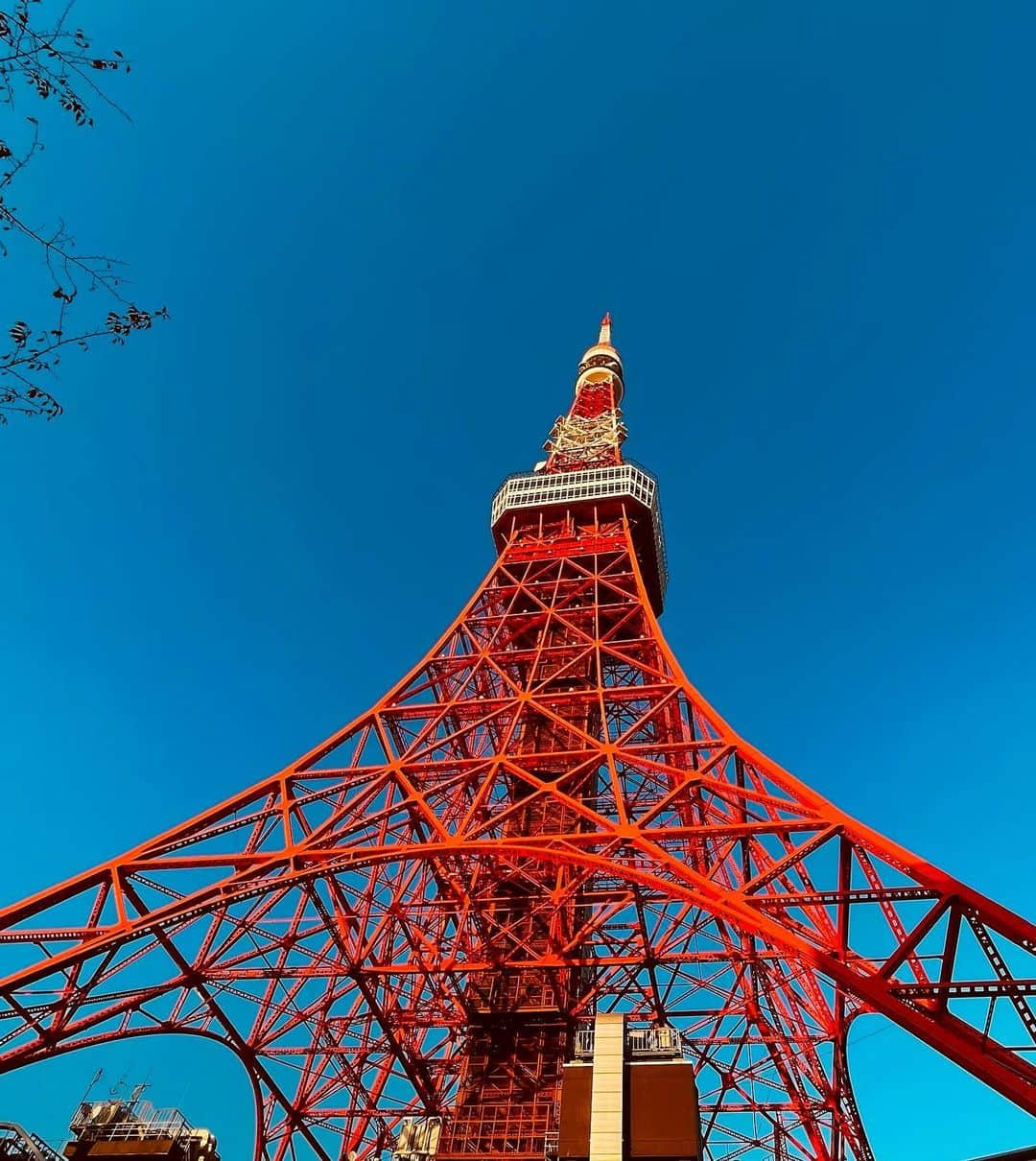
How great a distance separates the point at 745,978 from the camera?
62.6ft

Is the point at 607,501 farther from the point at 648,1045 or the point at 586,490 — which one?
the point at 648,1045

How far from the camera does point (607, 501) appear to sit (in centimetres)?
2798

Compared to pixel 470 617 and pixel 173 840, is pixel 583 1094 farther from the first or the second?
pixel 470 617

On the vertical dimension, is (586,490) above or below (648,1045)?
above

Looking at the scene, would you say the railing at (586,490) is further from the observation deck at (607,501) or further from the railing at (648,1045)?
the railing at (648,1045)

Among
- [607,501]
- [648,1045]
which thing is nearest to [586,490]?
[607,501]

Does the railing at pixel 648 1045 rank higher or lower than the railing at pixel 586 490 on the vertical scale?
lower

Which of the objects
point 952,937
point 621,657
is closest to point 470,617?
point 621,657

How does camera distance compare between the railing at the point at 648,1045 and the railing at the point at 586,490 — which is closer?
the railing at the point at 648,1045

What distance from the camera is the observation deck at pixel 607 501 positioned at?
2805 centimetres

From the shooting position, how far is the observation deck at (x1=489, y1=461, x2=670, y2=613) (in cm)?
2805

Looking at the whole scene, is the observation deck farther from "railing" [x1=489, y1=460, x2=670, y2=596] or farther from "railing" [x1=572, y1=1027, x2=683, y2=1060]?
"railing" [x1=572, y1=1027, x2=683, y2=1060]

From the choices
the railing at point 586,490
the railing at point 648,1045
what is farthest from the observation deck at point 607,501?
the railing at point 648,1045

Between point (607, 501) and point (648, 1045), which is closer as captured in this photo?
point (648, 1045)
